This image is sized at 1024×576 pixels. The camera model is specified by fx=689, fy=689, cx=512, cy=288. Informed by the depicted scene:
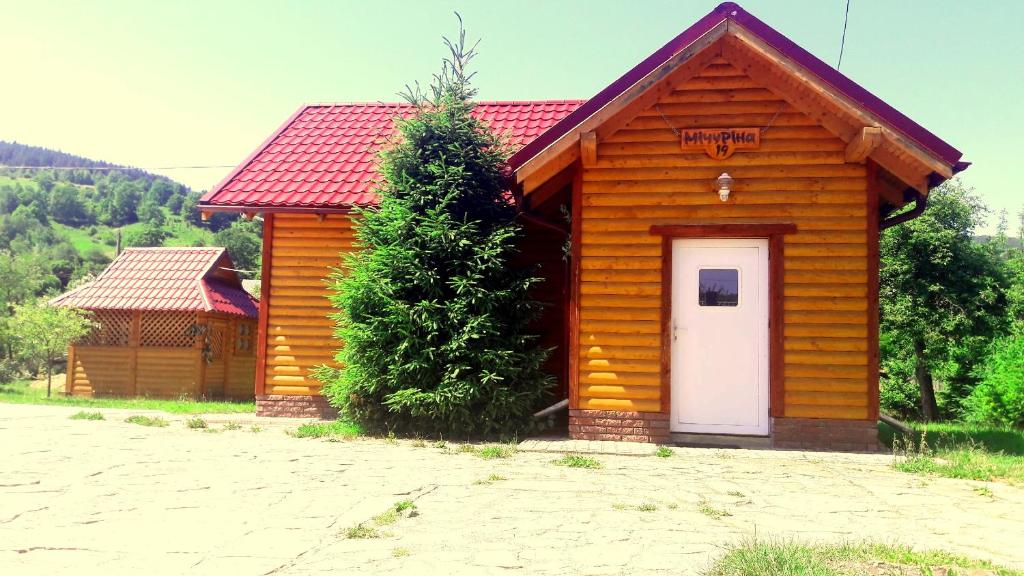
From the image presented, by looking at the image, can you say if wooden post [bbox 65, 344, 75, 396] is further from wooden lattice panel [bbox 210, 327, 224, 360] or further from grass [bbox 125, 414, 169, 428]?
grass [bbox 125, 414, 169, 428]

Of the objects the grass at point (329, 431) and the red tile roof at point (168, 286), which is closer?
the grass at point (329, 431)

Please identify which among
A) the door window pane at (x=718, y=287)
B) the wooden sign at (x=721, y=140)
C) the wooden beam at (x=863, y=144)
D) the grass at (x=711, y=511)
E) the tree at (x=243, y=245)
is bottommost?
the grass at (x=711, y=511)

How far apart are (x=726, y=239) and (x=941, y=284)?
1141 cm

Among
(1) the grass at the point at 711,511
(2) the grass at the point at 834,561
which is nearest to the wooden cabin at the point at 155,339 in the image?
(1) the grass at the point at 711,511

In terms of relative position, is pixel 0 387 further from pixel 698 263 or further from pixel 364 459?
pixel 698 263

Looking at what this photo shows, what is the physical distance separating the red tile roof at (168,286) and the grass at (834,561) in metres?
19.0

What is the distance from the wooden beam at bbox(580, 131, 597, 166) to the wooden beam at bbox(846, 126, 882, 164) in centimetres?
288

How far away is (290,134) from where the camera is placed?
12.8 m

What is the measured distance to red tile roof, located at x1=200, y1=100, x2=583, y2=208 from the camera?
35.5ft

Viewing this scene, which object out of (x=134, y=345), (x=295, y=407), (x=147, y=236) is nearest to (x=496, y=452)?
(x=295, y=407)

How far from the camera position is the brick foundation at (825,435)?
7676 mm

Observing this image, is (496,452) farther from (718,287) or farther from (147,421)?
(147,421)

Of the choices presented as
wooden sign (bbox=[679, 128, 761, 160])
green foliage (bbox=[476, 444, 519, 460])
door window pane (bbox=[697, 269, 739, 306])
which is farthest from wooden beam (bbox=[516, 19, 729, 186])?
green foliage (bbox=[476, 444, 519, 460])

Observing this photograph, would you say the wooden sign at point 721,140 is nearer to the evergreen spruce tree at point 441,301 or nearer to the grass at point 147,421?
the evergreen spruce tree at point 441,301
